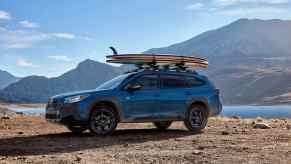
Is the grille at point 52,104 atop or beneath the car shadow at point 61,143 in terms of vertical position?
atop

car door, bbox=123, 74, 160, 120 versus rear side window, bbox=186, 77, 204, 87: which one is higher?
rear side window, bbox=186, 77, 204, 87

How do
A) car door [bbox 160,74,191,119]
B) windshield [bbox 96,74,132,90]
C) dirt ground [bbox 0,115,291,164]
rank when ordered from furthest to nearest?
car door [bbox 160,74,191,119] < windshield [bbox 96,74,132,90] < dirt ground [bbox 0,115,291,164]

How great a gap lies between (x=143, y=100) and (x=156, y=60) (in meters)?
1.55

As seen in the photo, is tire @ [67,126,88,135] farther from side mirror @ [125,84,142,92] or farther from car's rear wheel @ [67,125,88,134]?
side mirror @ [125,84,142,92]

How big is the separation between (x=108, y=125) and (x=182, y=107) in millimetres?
2628

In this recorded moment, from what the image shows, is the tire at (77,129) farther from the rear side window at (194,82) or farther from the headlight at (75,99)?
the rear side window at (194,82)

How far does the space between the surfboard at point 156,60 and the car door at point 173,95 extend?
1.72ft

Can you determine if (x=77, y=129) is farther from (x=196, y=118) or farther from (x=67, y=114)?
(x=196, y=118)

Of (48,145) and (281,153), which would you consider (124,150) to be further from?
(281,153)

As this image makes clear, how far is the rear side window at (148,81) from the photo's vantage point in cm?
1411

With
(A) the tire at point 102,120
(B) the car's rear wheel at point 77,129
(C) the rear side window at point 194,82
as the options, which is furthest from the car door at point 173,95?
(B) the car's rear wheel at point 77,129

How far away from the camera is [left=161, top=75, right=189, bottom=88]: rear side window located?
1464 centimetres

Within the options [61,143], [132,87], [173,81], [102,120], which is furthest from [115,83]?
[61,143]

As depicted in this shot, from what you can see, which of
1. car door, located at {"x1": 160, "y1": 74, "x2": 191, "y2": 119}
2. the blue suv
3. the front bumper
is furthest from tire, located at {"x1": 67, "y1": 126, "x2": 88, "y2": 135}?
car door, located at {"x1": 160, "y1": 74, "x2": 191, "y2": 119}
